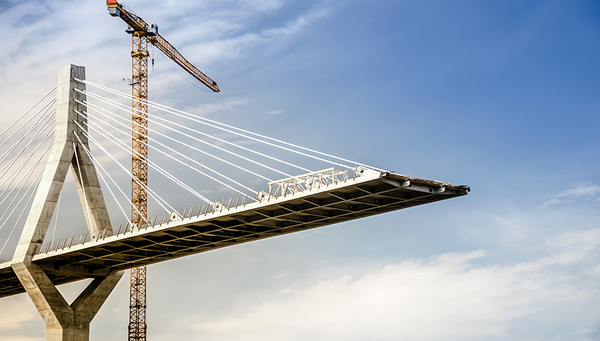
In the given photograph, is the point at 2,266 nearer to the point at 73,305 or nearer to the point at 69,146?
the point at 73,305

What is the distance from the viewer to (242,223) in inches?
2260

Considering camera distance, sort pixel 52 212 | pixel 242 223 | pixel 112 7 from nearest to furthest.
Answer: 1. pixel 242 223
2. pixel 52 212
3. pixel 112 7

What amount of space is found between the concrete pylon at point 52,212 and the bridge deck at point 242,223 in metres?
1.43

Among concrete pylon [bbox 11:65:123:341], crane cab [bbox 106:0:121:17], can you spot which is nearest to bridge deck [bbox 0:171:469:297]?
concrete pylon [bbox 11:65:123:341]

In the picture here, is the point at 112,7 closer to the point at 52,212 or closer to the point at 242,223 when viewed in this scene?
the point at 52,212

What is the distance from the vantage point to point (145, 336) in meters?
87.4

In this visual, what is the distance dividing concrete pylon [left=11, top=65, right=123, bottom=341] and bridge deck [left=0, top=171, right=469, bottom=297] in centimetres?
143

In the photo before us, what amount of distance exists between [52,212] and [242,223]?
2019 cm

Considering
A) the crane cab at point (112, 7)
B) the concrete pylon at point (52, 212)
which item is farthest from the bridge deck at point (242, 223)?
the crane cab at point (112, 7)

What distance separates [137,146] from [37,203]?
28.2 m

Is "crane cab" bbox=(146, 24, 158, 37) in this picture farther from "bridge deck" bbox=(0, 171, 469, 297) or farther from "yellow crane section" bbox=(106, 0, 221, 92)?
"bridge deck" bbox=(0, 171, 469, 297)

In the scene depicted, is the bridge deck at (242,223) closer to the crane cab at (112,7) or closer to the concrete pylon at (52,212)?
the concrete pylon at (52,212)

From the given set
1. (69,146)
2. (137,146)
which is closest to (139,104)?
(137,146)

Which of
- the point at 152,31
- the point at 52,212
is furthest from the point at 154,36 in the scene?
the point at 52,212
